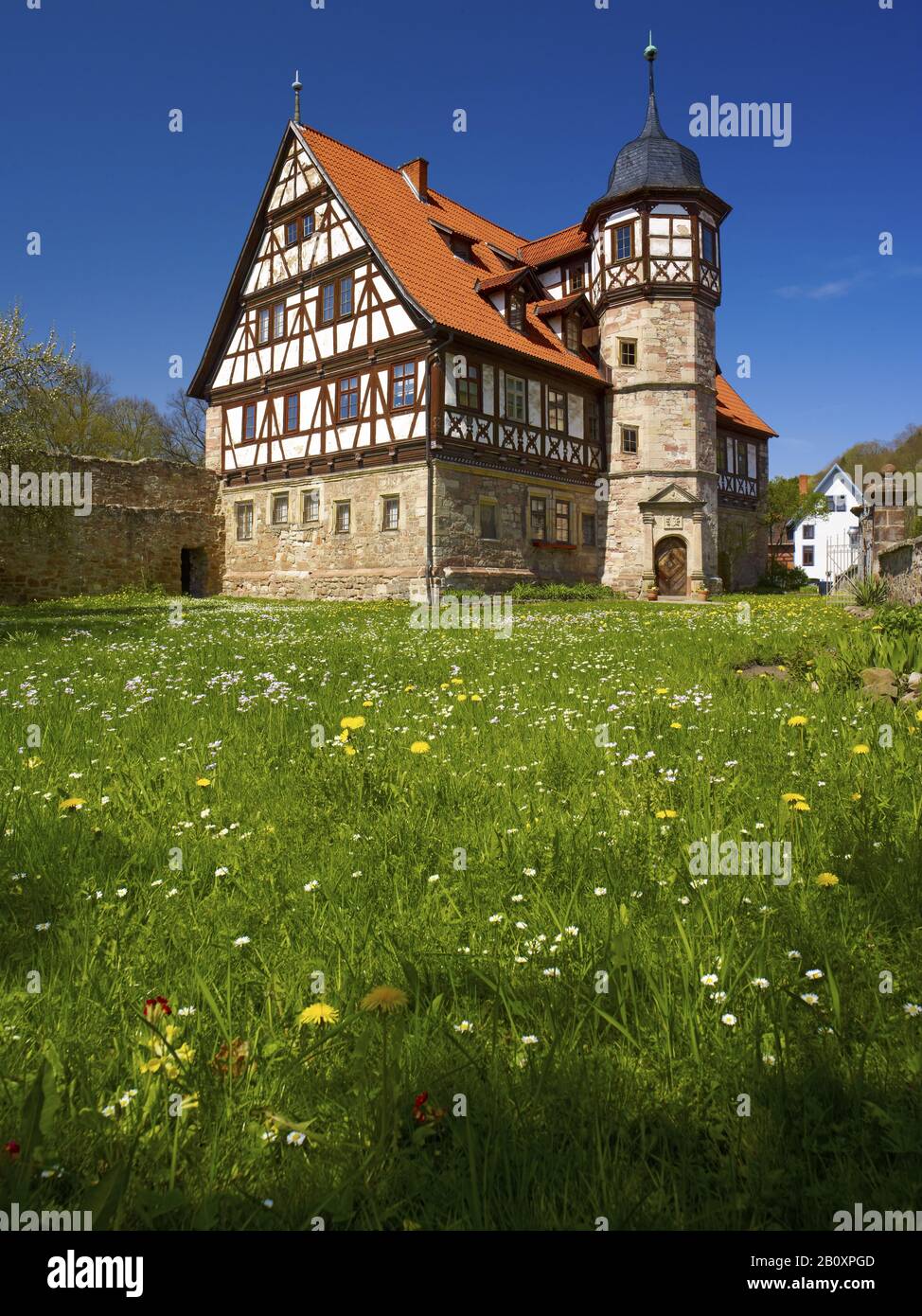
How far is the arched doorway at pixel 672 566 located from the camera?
3023 centimetres

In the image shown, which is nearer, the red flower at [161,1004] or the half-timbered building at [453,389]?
the red flower at [161,1004]

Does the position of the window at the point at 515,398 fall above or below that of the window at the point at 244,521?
above

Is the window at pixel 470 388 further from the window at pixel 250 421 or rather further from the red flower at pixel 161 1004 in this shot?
the red flower at pixel 161 1004

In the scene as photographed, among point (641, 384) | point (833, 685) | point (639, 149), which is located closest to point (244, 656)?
point (833, 685)

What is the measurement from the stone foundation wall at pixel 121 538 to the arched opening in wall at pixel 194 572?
0.13ft

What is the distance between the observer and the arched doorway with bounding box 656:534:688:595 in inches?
1190

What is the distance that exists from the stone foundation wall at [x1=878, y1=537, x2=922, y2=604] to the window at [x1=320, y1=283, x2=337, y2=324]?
805 inches

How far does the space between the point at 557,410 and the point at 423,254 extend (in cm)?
729

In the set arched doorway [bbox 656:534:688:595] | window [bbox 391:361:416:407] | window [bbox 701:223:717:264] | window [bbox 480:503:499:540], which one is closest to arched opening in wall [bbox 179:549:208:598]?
window [bbox 391:361:416:407]

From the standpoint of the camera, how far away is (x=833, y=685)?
614cm

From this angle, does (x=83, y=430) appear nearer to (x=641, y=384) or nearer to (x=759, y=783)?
(x=641, y=384)

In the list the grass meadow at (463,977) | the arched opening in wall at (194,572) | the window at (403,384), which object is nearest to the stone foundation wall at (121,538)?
the arched opening in wall at (194,572)

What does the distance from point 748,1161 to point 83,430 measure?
5209 centimetres

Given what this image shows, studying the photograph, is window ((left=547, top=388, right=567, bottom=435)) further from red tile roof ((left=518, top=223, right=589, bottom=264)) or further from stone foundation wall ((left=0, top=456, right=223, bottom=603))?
stone foundation wall ((left=0, top=456, right=223, bottom=603))
